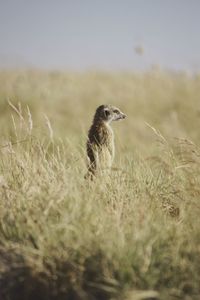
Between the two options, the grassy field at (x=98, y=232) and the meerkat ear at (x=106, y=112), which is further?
the meerkat ear at (x=106, y=112)

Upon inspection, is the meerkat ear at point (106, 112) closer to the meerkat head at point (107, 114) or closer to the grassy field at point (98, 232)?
the meerkat head at point (107, 114)

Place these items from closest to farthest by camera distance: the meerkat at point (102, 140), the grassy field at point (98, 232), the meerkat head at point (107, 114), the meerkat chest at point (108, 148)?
the grassy field at point (98, 232), the meerkat at point (102, 140), the meerkat chest at point (108, 148), the meerkat head at point (107, 114)

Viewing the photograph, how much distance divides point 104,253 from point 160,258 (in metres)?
0.33

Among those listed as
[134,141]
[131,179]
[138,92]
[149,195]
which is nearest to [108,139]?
[131,179]

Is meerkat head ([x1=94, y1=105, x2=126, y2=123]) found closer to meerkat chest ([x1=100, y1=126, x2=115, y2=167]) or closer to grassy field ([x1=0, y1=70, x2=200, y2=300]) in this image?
meerkat chest ([x1=100, y1=126, x2=115, y2=167])

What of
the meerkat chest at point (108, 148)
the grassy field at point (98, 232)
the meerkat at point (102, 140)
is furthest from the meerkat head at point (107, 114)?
the grassy field at point (98, 232)

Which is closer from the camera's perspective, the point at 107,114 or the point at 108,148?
the point at 108,148

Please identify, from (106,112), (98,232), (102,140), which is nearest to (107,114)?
(106,112)

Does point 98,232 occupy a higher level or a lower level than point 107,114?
lower

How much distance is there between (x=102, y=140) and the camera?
5746 millimetres

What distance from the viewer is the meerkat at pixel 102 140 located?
5344mm

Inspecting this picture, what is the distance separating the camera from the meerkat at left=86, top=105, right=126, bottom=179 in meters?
5.34

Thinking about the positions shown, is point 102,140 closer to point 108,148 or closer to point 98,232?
point 108,148

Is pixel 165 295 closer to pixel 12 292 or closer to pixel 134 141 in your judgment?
pixel 12 292
